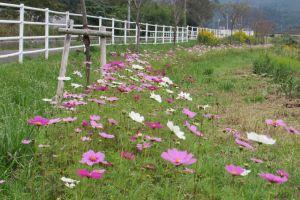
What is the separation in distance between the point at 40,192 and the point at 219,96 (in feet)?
19.1

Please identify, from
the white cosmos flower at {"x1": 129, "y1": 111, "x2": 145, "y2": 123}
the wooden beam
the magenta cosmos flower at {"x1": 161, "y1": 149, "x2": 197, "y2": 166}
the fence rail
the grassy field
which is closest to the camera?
the magenta cosmos flower at {"x1": 161, "y1": 149, "x2": 197, "y2": 166}

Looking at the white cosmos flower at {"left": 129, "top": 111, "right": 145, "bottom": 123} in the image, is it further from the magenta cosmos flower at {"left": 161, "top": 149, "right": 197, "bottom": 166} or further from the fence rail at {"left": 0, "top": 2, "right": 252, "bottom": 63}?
the fence rail at {"left": 0, "top": 2, "right": 252, "bottom": 63}

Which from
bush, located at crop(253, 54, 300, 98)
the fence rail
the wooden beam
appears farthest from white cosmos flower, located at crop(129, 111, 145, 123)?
bush, located at crop(253, 54, 300, 98)

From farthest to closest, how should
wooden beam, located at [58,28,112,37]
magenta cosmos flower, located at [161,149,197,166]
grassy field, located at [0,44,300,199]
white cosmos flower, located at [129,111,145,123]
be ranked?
1. wooden beam, located at [58,28,112,37]
2. grassy field, located at [0,44,300,199]
3. white cosmos flower, located at [129,111,145,123]
4. magenta cosmos flower, located at [161,149,197,166]

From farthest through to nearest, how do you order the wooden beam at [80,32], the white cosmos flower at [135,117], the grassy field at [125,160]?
the wooden beam at [80,32], the grassy field at [125,160], the white cosmos flower at [135,117]

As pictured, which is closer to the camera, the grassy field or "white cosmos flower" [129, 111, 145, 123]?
"white cosmos flower" [129, 111, 145, 123]

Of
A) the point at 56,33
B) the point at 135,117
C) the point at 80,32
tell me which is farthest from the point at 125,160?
the point at 56,33

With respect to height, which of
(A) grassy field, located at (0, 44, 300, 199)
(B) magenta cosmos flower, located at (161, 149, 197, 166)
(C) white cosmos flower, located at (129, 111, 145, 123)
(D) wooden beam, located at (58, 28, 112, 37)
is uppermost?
(D) wooden beam, located at (58, 28, 112, 37)

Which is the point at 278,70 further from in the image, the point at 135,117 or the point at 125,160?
the point at 135,117

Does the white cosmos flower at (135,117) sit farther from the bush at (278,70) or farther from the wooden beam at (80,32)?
the bush at (278,70)

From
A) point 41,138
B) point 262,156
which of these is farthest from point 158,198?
point 262,156

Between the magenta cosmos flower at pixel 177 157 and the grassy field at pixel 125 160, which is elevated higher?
the magenta cosmos flower at pixel 177 157

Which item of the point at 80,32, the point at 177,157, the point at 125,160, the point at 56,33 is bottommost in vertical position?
the point at 125,160

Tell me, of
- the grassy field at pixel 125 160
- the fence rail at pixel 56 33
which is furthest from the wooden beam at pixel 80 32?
the fence rail at pixel 56 33
